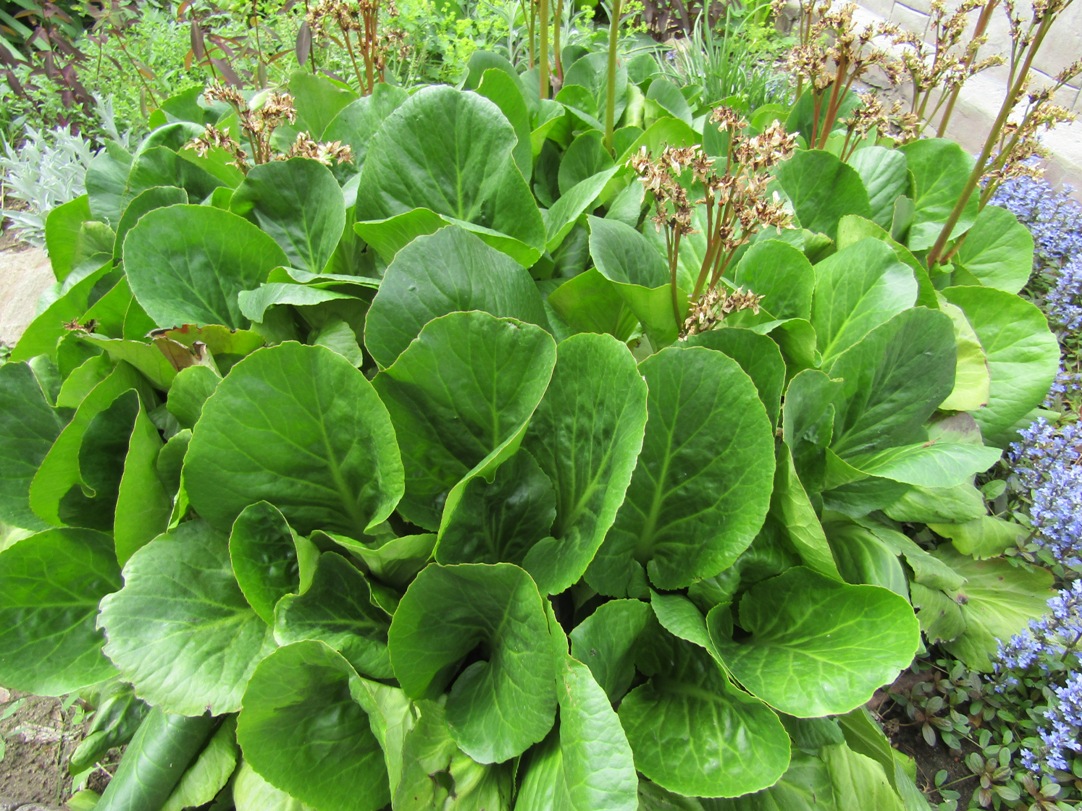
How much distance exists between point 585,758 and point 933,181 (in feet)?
6.15

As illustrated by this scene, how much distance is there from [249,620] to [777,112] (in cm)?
203

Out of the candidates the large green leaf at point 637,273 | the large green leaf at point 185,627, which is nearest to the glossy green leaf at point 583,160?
the large green leaf at point 637,273

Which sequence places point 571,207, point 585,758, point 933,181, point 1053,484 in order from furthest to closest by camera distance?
1. point 933,181
2. point 1053,484
3. point 571,207
4. point 585,758

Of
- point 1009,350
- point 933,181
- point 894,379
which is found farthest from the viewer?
point 933,181

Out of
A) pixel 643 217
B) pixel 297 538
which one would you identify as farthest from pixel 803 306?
pixel 297 538

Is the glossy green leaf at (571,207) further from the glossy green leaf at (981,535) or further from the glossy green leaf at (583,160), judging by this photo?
the glossy green leaf at (981,535)

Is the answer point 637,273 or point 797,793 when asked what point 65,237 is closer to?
point 637,273

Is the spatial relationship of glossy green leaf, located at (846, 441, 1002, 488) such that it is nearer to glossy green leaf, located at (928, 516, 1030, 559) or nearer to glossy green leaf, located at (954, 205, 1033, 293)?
glossy green leaf, located at (928, 516, 1030, 559)

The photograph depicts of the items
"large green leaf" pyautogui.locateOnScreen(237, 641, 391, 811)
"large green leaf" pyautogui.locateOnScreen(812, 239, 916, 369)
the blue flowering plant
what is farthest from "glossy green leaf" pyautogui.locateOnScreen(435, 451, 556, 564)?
the blue flowering plant

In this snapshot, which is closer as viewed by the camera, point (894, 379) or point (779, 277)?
point (894, 379)

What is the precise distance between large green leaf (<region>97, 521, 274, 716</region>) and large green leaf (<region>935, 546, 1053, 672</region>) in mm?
1588

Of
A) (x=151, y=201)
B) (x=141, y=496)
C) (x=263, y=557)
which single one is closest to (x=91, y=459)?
(x=141, y=496)

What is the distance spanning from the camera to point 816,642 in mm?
1165

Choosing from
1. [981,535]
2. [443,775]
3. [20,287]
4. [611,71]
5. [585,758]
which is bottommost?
[20,287]
